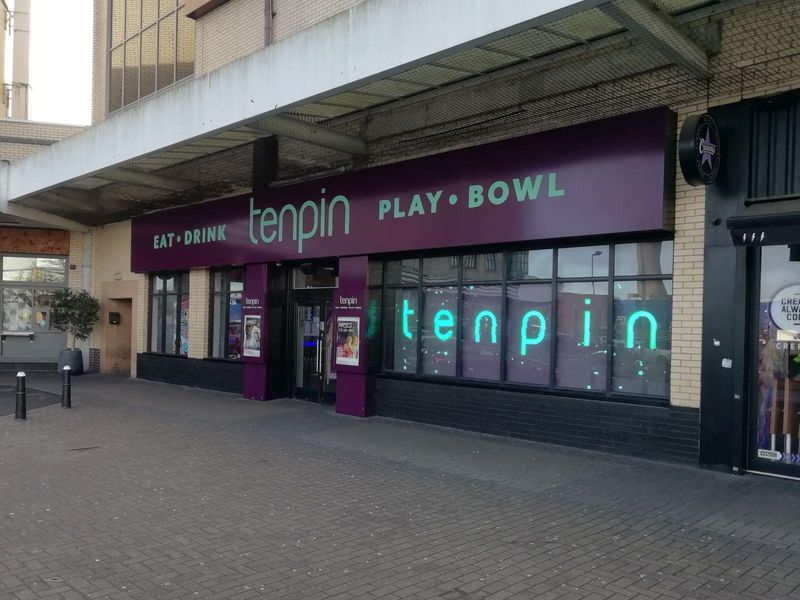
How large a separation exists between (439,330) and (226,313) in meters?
6.72

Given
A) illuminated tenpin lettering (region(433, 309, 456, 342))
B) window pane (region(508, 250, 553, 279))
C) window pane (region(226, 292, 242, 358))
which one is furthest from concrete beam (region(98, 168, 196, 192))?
window pane (region(508, 250, 553, 279))

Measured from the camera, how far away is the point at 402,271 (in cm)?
1197

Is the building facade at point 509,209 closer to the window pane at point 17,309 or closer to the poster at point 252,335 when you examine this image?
the poster at point 252,335

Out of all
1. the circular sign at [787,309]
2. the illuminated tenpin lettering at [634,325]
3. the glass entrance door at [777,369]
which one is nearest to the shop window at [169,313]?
the illuminated tenpin lettering at [634,325]

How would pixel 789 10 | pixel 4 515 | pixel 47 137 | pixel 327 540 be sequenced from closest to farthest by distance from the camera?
pixel 327 540
pixel 4 515
pixel 789 10
pixel 47 137

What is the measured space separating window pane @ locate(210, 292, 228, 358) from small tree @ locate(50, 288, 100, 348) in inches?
225

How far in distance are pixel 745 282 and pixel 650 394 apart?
5.94ft

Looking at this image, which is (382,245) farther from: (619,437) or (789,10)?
(789,10)

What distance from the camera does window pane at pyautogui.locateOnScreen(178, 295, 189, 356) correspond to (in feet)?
56.7

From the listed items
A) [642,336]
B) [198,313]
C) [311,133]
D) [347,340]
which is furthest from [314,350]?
[642,336]

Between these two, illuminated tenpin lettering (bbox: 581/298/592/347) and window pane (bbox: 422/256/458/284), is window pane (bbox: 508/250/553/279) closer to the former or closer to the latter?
illuminated tenpin lettering (bbox: 581/298/592/347)

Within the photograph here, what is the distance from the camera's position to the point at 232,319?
16.0 metres

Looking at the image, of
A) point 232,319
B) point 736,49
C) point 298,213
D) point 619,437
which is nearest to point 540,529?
point 619,437

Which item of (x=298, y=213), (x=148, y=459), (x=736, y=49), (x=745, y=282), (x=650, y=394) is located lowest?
(x=148, y=459)
